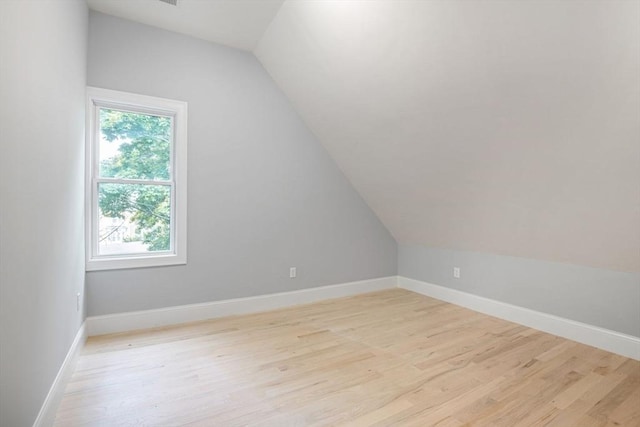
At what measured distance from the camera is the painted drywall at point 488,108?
183 centimetres

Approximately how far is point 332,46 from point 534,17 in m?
1.54

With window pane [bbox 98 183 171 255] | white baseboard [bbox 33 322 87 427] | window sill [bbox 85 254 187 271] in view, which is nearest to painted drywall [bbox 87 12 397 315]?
window sill [bbox 85 254 187 271]

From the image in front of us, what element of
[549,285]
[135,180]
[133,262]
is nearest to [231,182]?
[135,180]

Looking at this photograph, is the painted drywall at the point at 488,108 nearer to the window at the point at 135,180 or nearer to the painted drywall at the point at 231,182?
the painted drywall at the point at 231,182

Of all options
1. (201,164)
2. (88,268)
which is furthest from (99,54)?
(88,268)

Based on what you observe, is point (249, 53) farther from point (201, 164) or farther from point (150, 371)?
point (150, 371)

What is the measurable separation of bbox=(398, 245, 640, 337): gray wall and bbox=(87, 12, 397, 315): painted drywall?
4.49 feet

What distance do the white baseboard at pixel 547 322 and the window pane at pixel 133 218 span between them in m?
3.29

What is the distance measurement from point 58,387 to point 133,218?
5.13 feet

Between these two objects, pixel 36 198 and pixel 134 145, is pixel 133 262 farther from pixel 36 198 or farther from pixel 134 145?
pixel 36 198

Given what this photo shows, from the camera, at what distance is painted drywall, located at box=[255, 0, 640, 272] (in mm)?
1831

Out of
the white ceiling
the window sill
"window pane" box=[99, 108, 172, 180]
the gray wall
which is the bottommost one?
the gray wall

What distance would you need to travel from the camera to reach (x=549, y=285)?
126 inches

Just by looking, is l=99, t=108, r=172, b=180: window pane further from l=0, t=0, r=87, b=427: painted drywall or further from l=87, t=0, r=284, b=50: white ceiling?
l=87, t=0, r=284, b=50: white ceiling
